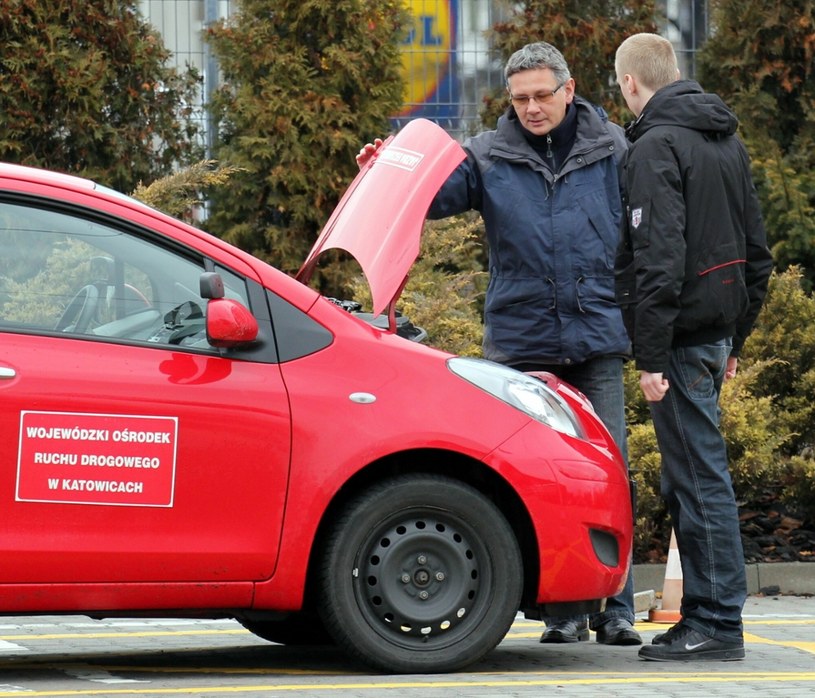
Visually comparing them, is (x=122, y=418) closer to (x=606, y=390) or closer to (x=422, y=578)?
(x=422, y=578)

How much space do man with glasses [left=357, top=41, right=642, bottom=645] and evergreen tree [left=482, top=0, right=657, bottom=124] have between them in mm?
7311

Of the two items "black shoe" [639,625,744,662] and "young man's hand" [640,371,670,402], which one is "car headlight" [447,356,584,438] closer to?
"young man's hand" [640,371,670,402]

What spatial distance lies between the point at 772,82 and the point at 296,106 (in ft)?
12.2

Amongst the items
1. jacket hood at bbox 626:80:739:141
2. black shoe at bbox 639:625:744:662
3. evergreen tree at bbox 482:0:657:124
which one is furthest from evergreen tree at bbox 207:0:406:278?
black shoe at bbox 639:625:744:662

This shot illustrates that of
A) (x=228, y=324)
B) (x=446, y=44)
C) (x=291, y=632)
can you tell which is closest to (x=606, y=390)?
(x=291, y=632)

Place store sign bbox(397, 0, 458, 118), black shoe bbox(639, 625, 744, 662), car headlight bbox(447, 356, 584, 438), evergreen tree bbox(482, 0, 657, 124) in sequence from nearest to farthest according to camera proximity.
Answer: car headlight bbox(447, 356, 584, 438) → black shoe bbox(639, 625, 744, 662) → evergreen tree bbox(482, 0, 657, 124) → store sign bbox(397, 0, 458, 118)

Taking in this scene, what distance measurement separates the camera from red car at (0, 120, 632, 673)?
18.1 ft

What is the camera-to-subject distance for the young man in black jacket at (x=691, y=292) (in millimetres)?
5992

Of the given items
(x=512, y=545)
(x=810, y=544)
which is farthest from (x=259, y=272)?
(x=810, y=544)

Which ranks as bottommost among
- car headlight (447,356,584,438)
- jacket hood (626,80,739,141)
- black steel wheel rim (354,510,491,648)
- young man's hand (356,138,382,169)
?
black steel wheel rim (354,510,491,648)

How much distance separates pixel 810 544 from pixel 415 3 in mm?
7526

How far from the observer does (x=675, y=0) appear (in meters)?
15.9

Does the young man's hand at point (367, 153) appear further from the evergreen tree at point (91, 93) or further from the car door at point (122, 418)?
the evergreen tree at point (91, 93)

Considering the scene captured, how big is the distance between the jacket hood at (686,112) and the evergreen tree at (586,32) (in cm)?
780
